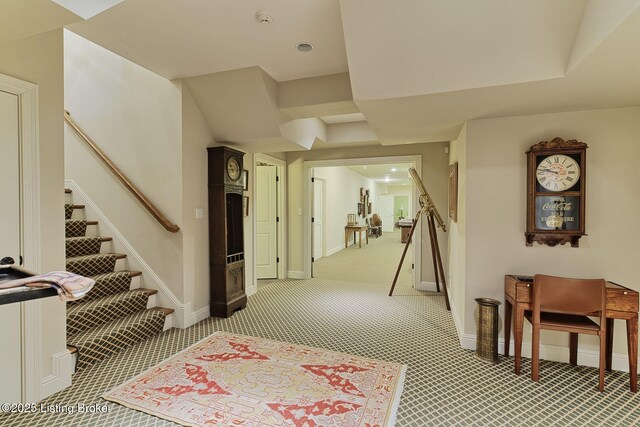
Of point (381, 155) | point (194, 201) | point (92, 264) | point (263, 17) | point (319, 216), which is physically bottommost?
point (92, 264)

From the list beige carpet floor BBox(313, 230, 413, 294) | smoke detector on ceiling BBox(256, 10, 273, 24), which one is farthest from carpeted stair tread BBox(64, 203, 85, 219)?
beige carpet floor BBox(313, 230, 413, 294)

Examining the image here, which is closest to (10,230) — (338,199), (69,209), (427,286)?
(69,209)

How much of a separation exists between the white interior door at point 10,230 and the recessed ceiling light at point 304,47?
79.5 inches

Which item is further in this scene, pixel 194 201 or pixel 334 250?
pixel 334 250

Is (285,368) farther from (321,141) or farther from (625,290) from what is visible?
(321,141)

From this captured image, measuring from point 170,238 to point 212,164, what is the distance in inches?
38.7

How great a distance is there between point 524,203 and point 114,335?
3806 millimetres

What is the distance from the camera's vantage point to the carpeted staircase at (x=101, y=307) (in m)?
2.62

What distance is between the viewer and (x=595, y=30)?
5.35 feet

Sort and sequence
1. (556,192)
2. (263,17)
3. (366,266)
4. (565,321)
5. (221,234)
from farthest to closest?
(366,266), (221,234), (556,192), (565,321), (263,17)

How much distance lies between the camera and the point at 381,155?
203 inches

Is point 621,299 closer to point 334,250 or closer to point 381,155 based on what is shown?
point 381,155

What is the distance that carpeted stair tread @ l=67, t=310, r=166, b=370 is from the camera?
2.50m

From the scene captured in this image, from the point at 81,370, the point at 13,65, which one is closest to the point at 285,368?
the point at 81,370
